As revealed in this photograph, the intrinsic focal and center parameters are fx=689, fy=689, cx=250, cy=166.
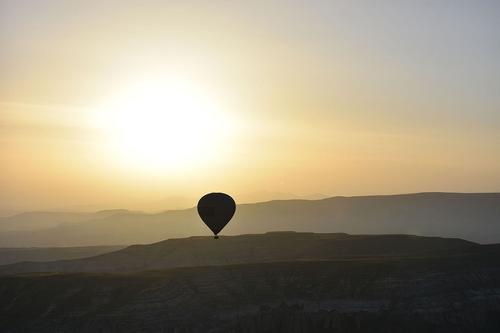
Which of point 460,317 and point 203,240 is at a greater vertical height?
point 203,240

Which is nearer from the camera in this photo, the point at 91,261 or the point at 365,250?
the point at 365,250

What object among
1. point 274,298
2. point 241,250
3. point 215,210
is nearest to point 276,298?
point 274,298

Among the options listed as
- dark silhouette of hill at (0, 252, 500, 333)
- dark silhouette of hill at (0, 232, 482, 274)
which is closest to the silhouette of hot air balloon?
dark silhouette of hill at (0, 252, 500, 333)

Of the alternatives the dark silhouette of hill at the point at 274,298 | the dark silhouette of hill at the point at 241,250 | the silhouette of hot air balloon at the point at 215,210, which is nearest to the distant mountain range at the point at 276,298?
the dark silhouette of hill at the point at 274,298

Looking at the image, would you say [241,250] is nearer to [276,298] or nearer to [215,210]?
[215,210]

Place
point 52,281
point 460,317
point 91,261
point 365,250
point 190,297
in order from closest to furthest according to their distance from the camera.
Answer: point 460,317 → point 190,297 → point 52,281 → point 365,250 → point 91,261

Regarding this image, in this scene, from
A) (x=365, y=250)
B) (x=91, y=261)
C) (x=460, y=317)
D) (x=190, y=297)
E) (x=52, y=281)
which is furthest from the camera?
(x=91, y=261)

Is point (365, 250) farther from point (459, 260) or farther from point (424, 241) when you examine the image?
point (459, 260)

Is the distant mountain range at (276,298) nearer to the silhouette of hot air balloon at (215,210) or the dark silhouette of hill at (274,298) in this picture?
the dark silhouette of hill at (274,298)

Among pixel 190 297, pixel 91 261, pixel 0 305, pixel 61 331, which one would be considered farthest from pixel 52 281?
pixel 91 261
